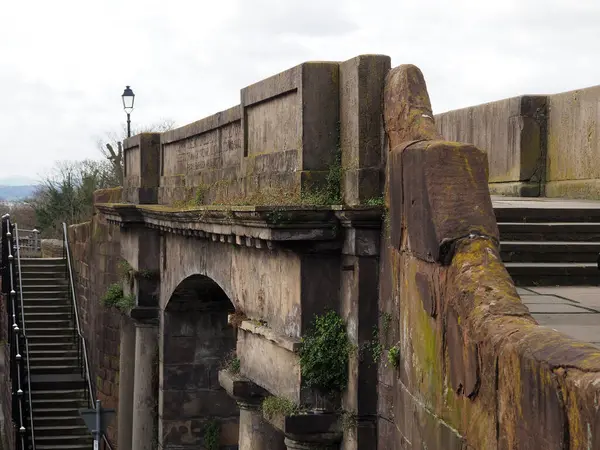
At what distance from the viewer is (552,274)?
7.97m

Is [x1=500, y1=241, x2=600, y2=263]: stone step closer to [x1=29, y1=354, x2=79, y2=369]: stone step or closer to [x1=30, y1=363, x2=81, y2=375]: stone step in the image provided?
[x1=30, y1=363, x2=81, y2=375]: stone step

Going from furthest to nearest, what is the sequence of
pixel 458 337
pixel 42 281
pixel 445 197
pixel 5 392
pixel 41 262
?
pixel 41 262 < pixel 42 281 < pixel 5 392 < pixel 445 197 < pixel 458 337

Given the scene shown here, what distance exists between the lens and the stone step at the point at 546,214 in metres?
8.95

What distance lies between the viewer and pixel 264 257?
9.23 meters

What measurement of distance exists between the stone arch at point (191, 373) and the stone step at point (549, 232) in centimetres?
691

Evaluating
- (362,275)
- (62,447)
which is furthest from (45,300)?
(362,275)

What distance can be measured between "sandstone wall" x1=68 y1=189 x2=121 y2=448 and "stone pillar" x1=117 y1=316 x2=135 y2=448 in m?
1.33

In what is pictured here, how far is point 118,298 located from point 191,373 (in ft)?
8.06

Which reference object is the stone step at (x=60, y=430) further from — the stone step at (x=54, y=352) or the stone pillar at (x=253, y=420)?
the stone pillar at (x=253, y=420)

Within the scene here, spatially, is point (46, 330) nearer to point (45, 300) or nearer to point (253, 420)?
point (45, 300)

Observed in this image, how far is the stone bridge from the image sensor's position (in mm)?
4672

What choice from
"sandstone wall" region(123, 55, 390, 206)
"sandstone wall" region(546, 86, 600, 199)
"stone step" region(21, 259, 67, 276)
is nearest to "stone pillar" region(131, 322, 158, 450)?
"sandstone wall" region(123, 55, 390, 206)

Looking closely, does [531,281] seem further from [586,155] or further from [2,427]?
[2,427]

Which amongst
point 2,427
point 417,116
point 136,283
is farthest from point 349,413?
point 2,427
